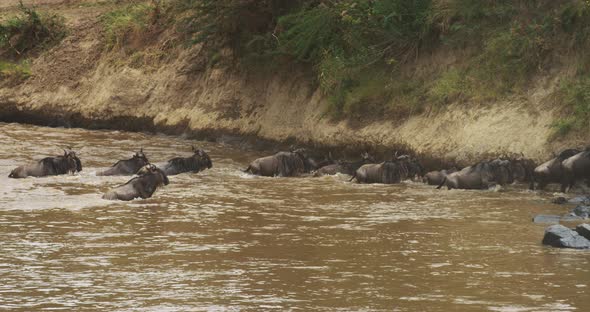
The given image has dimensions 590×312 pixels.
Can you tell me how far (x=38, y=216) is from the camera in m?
15.9

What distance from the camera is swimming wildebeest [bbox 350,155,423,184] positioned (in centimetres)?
2039

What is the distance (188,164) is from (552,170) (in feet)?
23.6

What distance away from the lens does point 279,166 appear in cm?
2180

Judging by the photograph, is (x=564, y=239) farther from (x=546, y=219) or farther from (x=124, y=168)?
(x=124, y=168)

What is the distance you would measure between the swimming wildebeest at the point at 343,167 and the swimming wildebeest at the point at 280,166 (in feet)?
1.24

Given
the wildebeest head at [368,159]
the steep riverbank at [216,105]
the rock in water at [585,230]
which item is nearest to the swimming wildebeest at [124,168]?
the wildebeest head at [368,159]

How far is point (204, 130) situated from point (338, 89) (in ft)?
16.7

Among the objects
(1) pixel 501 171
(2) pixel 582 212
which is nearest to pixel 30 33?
(1) pixel 501 171

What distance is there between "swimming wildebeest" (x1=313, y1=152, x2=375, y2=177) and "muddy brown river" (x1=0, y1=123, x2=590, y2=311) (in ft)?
3.23

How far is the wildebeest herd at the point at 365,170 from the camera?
→ 18.5m

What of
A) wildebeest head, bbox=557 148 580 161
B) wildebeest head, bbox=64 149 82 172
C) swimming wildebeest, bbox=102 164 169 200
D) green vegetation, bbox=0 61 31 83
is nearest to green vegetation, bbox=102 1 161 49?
green vegetation, bbox=0 61 31 83

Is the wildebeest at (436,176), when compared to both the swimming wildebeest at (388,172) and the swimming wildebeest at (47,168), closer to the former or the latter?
the swimming wildebeest at (388,172)

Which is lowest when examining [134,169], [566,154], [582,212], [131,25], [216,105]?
[582,212]

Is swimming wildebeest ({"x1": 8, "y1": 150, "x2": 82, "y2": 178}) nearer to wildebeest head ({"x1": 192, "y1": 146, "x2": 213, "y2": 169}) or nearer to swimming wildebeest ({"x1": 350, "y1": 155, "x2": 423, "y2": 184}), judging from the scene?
wildebeest head ({"x1": 192, "y1": 146, "x2": 213, "y2": 169})
